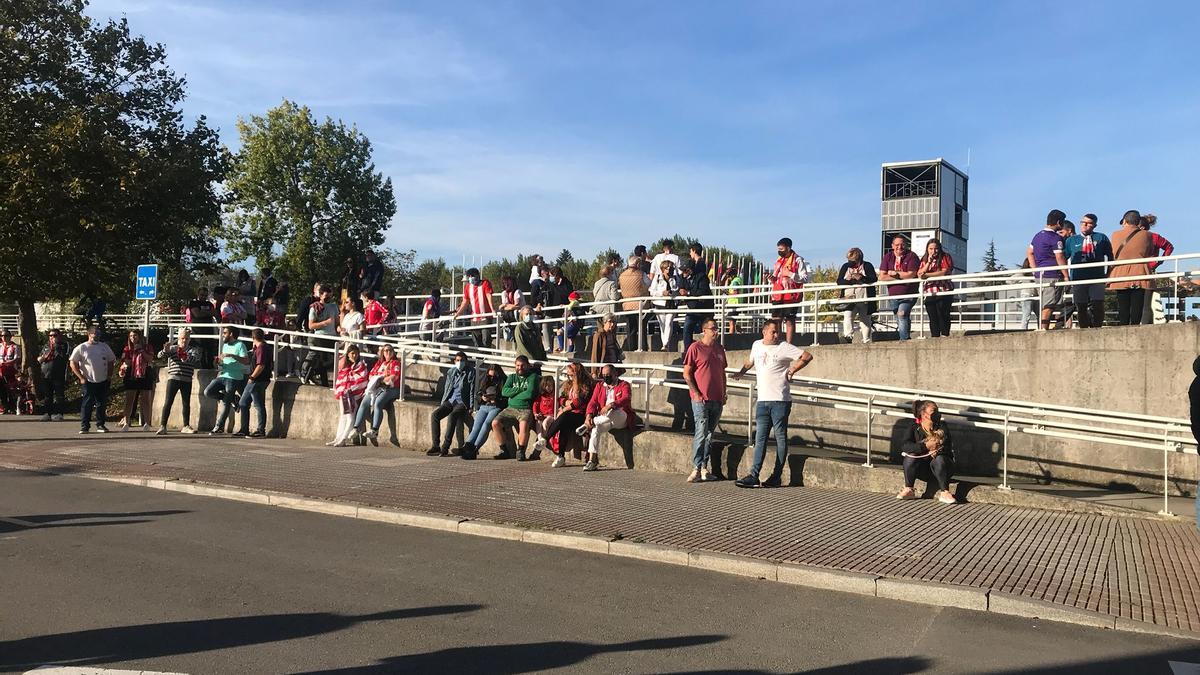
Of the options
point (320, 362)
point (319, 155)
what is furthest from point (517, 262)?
point (320, 362)

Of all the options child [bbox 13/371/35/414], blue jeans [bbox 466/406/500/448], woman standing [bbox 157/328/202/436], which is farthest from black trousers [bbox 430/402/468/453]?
child [bbox 13/371/35/414]

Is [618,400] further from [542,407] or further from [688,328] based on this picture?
[688,328]

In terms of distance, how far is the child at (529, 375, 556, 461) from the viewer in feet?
41.8

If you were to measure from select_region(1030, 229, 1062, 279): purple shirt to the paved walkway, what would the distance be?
5046 millimetres

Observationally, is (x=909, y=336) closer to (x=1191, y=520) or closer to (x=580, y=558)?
(x=1191, y=520)

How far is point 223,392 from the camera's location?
16406mm

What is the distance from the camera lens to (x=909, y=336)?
14141mm

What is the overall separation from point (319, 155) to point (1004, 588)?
60.0 meters

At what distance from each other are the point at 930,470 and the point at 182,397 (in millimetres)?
12888

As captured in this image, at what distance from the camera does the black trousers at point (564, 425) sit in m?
12.3

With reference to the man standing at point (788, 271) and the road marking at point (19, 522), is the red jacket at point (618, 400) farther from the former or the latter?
the road marking at point (19, 522)

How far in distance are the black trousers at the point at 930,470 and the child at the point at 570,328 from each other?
23.9 ft

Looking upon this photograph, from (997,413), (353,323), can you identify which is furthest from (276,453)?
(997,413)

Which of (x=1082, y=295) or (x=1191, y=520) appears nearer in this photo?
(x=1191, y=520)
